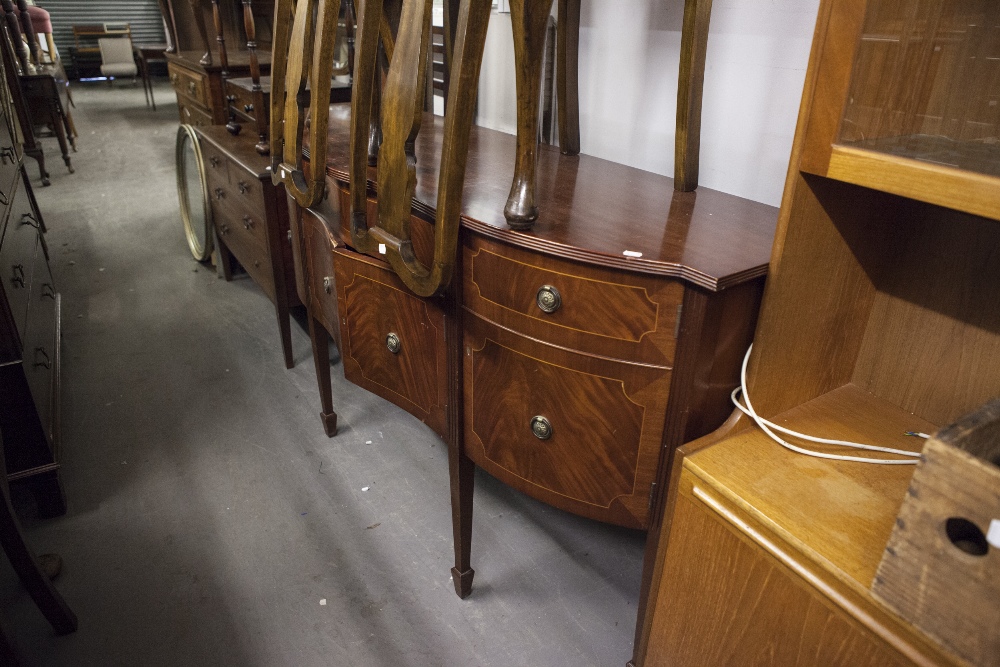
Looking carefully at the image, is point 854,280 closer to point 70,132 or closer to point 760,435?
point 760,435

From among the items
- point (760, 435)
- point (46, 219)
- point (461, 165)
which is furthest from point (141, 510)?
point (46, 219)

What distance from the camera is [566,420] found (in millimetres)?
1222

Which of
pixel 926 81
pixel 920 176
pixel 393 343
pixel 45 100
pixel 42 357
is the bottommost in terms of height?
pixel 42 357

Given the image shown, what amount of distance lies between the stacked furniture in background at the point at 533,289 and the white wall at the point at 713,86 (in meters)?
0.12

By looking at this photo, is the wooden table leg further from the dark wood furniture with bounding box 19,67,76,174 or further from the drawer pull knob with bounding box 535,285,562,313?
the dark wood furniture with bounding box 19,67,76,174

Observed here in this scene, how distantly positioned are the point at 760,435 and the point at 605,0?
118 cm

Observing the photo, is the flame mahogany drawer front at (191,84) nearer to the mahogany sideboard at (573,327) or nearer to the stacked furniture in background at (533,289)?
the stacked furniture in background at (533,289)

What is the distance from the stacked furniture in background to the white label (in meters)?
0.45

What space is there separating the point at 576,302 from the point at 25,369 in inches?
58.3

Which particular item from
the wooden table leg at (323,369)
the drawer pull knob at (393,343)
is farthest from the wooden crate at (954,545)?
the wooden table leg at (323,369)

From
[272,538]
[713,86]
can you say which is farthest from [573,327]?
[272,538]

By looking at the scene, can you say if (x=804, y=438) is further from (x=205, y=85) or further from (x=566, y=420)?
(x=205, y=85)

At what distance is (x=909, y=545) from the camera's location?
72cm

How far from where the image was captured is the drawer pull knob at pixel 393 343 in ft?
5.08
